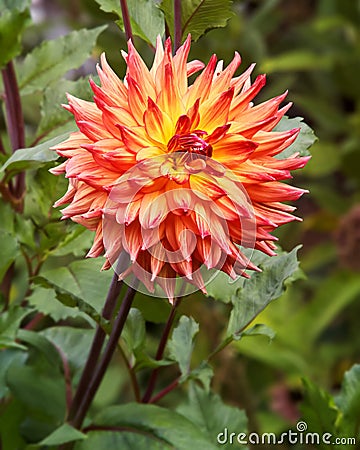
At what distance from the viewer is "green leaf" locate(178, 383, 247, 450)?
0.57 meters

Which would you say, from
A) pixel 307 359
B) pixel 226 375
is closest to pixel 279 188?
pixel 226 375

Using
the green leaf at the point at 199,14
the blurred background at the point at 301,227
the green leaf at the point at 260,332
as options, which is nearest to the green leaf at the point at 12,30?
the green leaf at the point at 199,14

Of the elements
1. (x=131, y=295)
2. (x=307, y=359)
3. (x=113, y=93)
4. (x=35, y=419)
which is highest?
(x=113, y=93)

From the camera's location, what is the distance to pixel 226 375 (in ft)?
3.14

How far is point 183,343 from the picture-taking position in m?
0.51

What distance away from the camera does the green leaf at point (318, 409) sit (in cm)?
51

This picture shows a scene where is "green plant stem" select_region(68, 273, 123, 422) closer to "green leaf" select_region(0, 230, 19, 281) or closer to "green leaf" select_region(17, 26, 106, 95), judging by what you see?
"green leaf" select_region(0, 230, 19, 281)

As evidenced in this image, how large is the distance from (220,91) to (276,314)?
33.5 inches

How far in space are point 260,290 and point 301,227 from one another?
83 centimetres

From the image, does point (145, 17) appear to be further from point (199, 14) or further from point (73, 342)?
point (73, 342)

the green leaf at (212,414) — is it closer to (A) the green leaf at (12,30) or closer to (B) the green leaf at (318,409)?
(B) the green leaf at (318,409)

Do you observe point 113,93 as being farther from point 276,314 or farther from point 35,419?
point 276,314

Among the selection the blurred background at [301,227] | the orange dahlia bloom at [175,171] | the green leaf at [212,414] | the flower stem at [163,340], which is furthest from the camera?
the blurred background at [301,227]

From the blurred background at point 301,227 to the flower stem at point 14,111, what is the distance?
37cm
